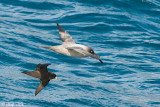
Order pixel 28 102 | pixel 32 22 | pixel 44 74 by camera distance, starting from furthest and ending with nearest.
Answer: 1. pixel 32 22
2. pixel 28 102
3. pixel 44 74

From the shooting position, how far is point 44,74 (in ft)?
35.2

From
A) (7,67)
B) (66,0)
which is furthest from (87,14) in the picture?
(7,67)

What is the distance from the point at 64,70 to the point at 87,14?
572 centimetres

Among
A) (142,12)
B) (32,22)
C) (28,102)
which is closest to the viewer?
(28,102)

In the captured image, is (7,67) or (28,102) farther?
(7,67)

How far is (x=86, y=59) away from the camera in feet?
59.7

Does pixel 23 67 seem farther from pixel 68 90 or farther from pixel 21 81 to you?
pixel 68 90

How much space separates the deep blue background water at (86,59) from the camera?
1612 centimetres

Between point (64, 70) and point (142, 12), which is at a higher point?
point (142, 12)

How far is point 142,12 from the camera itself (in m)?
23.5

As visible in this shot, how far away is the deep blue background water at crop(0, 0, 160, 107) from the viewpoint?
52.9 ft

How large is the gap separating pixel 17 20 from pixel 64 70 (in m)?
5.21

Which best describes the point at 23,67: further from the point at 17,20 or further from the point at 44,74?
the point at 44,74

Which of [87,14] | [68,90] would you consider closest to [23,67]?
[68,90]
